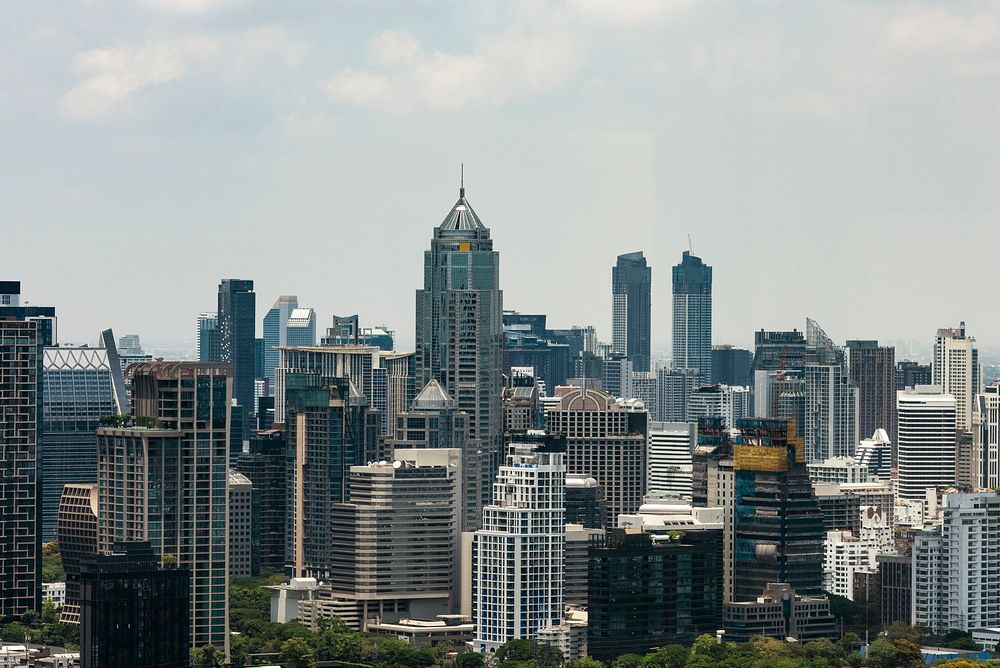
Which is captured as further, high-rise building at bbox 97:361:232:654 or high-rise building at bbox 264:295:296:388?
high-rise building at bbox 264:295:296:388

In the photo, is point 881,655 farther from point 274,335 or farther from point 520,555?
point 274,335

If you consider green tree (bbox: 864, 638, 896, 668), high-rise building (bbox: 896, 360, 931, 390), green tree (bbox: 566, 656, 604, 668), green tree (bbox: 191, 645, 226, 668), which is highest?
high-rise building (bbox: 896, 360, 931, 390)

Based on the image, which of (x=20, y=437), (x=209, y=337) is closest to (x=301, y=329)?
(x=209, y=337)

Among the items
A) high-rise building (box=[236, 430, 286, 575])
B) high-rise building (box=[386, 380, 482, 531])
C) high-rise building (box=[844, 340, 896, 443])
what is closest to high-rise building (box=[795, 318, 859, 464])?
high-rise building (box=[844, 340, 896, 443])

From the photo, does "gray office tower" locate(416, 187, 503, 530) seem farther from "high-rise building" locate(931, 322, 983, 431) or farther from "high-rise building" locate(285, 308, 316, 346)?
"high-rise building" locate(931, 322, 983, 431)

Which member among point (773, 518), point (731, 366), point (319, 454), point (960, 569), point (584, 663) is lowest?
point (584, 663)

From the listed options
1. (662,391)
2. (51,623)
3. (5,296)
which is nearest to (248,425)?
(5,296)
